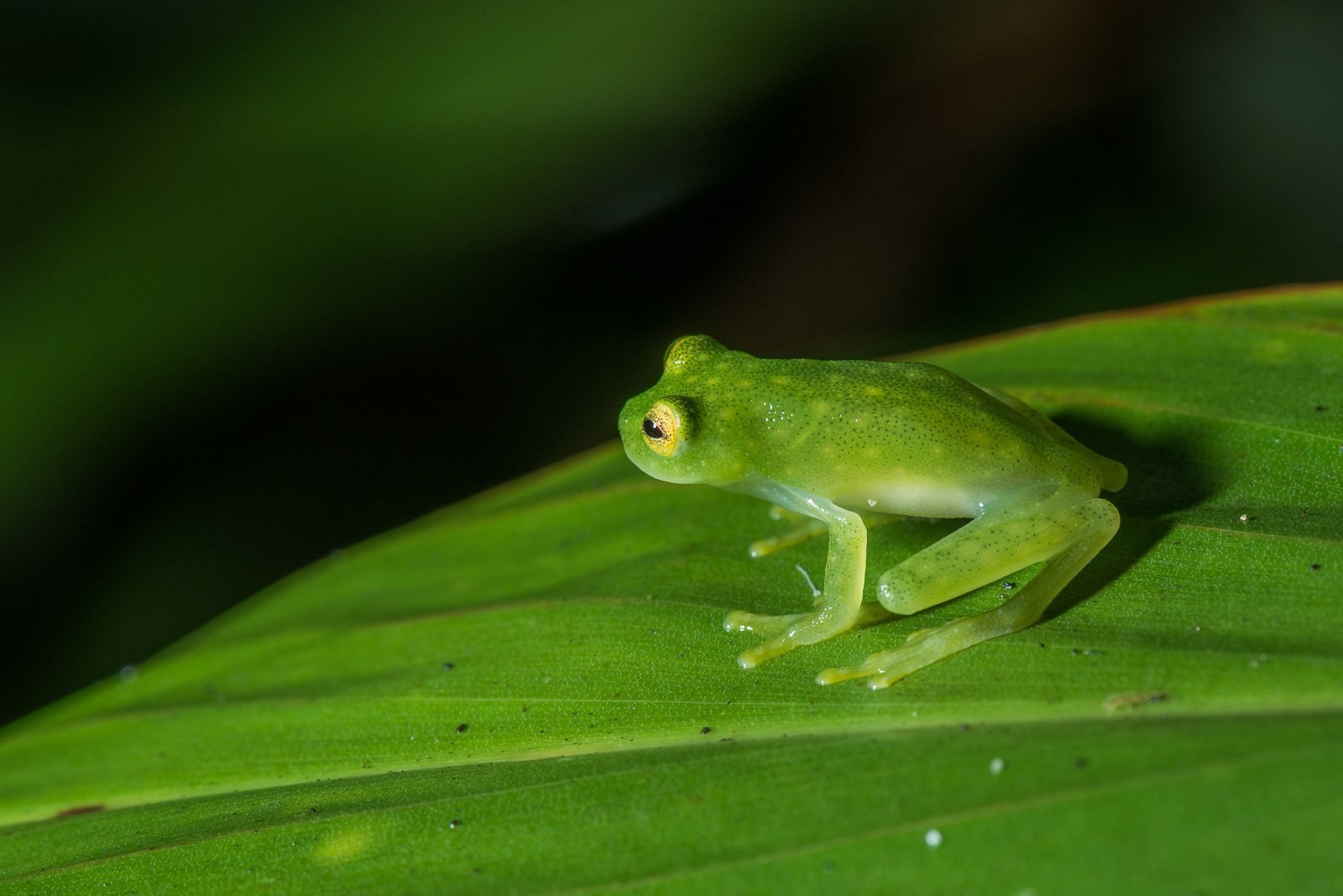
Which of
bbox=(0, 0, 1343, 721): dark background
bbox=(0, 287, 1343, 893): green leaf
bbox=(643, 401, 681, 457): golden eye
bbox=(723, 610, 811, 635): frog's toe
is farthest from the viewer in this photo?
bbox=(0, 0, 1343, 721): dark background

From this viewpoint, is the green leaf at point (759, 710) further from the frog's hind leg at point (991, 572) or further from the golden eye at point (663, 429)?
the golden eye at point (663, 429)

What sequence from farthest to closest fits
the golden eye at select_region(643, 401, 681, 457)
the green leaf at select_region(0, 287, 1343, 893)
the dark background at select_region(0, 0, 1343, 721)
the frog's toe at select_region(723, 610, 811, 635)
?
the dark background at select_region(0, 0, 1343, 721) → the golden eye at select_region(643, 401, 681, 457) → the frog's toe at select_region(723, 610, 811, 635) → the green leaf at select_region(0, 287, 1343, 893)

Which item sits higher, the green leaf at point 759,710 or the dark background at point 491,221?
the dark background at point 491,221

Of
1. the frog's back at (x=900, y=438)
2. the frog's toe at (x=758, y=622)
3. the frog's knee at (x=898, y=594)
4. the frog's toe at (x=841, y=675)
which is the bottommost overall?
the frog's toe at (x=841, y=675)

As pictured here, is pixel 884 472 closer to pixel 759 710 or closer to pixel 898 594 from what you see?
pixel 898 594

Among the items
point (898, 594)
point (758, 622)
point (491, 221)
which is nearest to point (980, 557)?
point (898, 594)

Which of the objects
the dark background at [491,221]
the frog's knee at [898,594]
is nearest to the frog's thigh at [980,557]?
the frog's knee at [898,594]

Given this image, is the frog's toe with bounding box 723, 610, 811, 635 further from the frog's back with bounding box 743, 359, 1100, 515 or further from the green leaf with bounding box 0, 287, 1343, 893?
the frog's back with bounding box 743, 359, 1100, 515

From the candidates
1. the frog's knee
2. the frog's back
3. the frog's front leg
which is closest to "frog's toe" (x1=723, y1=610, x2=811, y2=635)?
the frog's front leg
